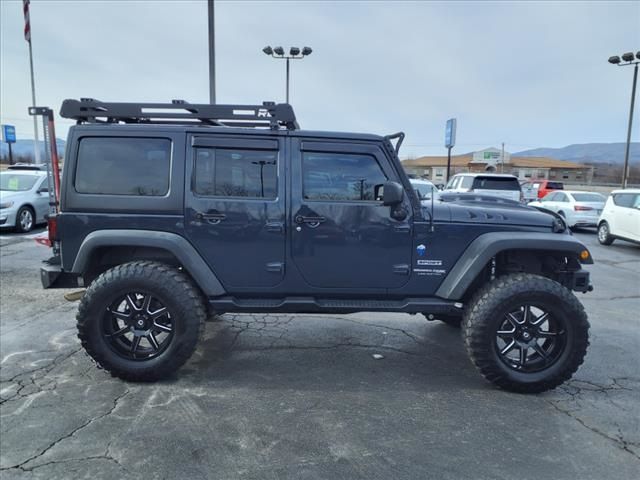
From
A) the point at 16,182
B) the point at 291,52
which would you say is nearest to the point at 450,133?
the point at 291,52

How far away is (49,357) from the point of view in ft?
13.1

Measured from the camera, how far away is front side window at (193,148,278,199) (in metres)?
3.62

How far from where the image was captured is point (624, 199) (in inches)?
454

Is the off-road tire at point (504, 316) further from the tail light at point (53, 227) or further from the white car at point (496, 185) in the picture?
the white car at point (496, 185)

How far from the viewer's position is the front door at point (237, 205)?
357cm

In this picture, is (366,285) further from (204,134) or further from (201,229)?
(204,134)

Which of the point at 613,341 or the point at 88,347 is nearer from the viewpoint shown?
the point at 88,347

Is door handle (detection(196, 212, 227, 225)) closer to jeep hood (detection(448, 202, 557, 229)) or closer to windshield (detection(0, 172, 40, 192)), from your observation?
jeep hood (detection(448, 202, 557, 229))

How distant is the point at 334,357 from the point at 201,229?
178 centimetres

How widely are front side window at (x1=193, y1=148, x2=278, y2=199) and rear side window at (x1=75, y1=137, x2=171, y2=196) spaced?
0.30 m

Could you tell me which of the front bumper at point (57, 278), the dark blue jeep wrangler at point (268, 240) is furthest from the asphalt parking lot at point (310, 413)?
the front bumper at point (57, 278)

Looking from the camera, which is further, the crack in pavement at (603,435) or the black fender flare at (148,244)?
the black fender flare at (148,244)

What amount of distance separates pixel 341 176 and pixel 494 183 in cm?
1113

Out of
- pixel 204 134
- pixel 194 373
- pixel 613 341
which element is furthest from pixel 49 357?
pixel 613 341
